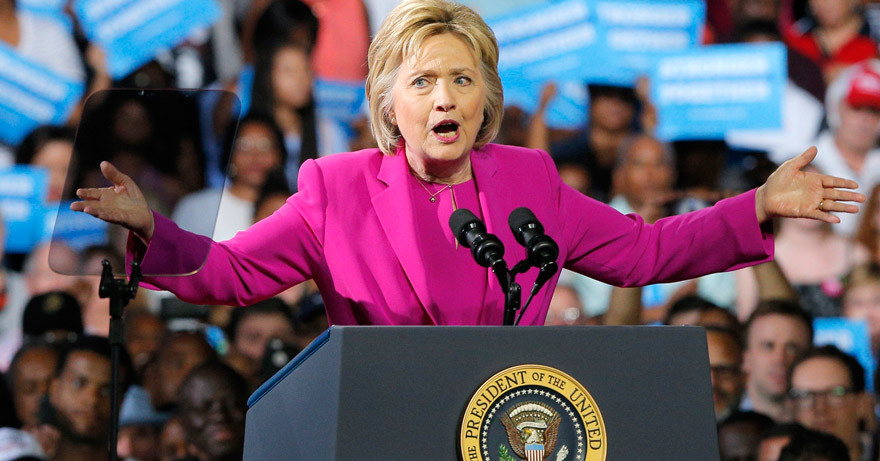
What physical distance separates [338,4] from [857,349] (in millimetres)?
2942

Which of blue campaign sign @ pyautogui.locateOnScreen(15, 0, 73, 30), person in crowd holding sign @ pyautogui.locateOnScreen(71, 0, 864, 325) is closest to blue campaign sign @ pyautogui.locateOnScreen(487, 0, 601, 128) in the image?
blue campaign sign @ pyautogui.locateOnScreen(15, 0, 73, 30)

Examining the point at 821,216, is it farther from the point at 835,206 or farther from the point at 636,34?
the point at 636,34

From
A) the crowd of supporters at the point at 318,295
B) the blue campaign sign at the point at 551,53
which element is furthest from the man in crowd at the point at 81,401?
the blue campaign sign at the point at 551,53

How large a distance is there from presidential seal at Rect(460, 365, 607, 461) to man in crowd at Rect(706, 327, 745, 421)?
11.6 ft

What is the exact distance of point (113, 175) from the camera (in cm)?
200

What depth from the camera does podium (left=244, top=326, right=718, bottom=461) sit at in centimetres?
162

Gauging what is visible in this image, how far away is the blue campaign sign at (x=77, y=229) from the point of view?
219 centimetres

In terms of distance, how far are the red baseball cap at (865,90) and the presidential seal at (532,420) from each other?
460 centimetres

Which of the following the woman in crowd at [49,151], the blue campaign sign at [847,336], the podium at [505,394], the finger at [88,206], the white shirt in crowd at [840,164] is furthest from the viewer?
the white shirt in crowd at [840,164]

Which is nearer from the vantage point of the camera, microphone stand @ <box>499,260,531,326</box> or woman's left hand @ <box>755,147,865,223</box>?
microphone stand @ <box>499,260,531,326</box>

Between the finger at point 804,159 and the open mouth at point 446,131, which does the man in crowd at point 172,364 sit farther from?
the finger at point 804,159

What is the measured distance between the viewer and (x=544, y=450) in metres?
1.63

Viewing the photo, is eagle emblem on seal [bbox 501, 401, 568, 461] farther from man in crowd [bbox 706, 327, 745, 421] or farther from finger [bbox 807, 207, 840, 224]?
man in crowd [bbox 706, 327, 745, 421]

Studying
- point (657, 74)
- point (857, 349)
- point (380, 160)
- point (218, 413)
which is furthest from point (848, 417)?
point (380, 160)
